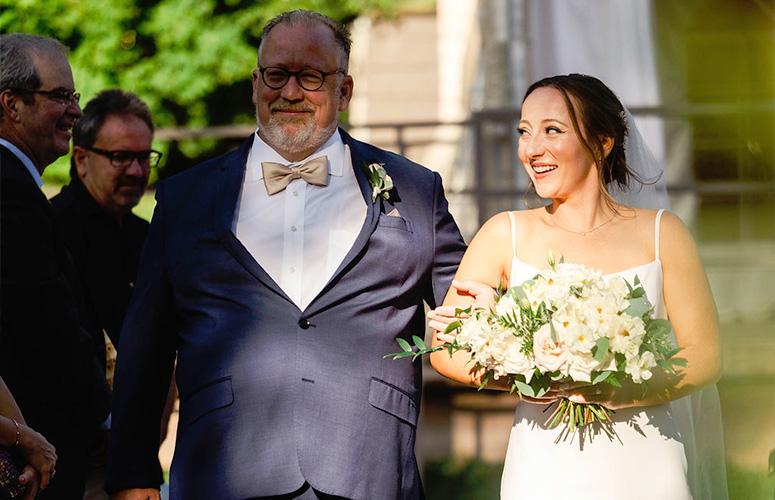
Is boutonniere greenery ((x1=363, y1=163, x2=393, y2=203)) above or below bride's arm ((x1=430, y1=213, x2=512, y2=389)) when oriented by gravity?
above

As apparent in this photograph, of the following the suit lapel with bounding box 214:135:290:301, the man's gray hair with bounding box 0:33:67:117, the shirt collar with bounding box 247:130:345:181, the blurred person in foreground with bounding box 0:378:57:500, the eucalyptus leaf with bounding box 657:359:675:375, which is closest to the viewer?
the blurred person in foreground with bounding box 0:378:57:500

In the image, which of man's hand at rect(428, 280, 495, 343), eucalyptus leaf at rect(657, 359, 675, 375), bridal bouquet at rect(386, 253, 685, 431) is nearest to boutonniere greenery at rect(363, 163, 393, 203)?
Answer: man's hand at rect(428, 280, 495, 343)

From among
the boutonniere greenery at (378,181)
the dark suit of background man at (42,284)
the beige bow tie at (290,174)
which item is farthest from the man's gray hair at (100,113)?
the boutonniere greenery at (378,181)

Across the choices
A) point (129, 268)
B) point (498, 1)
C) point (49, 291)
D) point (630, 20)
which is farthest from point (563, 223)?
point (498, 1)

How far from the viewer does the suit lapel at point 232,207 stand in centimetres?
308

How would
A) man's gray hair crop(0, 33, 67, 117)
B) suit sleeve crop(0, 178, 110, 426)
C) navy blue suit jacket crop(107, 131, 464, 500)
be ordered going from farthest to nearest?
man's gray hair crop(0, 33, 67, 117)
suit sleeve crop(0, 178, 110, 426)
navy blue suit jacket crop(107, 131, 464, 500)

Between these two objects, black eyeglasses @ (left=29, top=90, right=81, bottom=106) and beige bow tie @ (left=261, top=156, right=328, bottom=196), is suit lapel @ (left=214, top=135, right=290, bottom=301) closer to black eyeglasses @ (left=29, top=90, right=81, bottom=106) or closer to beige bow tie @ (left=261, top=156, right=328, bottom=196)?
beige bow tie @ (left=261, top=156, right=328, bottom=196)

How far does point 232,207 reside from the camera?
3.22m

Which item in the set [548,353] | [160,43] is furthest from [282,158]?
[160,43]

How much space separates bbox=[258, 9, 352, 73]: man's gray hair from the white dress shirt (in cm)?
39

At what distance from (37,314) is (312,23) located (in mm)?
1398

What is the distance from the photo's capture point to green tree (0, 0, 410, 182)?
13.8 m

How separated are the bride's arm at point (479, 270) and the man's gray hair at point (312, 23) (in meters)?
0.81

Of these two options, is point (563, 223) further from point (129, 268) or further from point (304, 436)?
point (129, 268)
